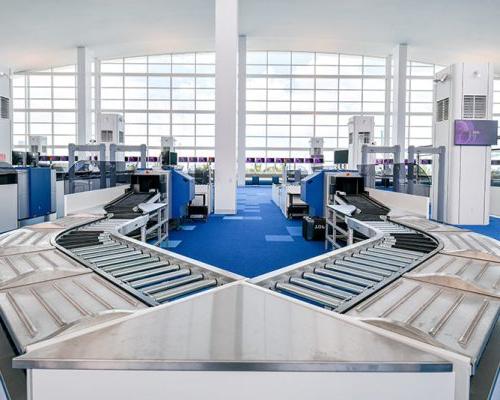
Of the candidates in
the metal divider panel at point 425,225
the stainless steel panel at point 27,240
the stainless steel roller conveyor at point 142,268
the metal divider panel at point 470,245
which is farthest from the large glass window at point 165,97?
the metal divider panel at point 470,245

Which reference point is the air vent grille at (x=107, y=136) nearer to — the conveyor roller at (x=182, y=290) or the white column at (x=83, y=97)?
the conveyor roller at (x=182, y=290)

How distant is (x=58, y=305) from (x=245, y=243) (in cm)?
443

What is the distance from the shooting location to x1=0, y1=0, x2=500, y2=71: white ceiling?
1380cm

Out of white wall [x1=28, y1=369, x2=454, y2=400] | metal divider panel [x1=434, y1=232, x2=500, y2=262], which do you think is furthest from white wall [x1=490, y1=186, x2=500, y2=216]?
white wall [x1=28, y1=369, x2=454, y2=400]

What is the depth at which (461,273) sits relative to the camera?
174 centimetres

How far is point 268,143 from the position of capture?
21094 millimetres

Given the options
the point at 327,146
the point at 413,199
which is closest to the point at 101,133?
the point at 413,199

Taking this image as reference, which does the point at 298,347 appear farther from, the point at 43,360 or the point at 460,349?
the point at 43,360

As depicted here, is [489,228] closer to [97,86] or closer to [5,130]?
[5,130]

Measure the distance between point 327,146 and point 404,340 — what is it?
68.0ft

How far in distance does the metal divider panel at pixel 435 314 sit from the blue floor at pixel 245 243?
2.55 meters

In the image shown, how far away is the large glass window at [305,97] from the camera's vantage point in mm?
20922

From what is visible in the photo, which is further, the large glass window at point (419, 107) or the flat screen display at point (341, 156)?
the large glass window at point (419, 107)

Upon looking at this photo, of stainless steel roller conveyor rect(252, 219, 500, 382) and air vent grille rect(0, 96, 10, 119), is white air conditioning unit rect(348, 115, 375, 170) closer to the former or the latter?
air vent grille rect(0, 96, 10, 119)
